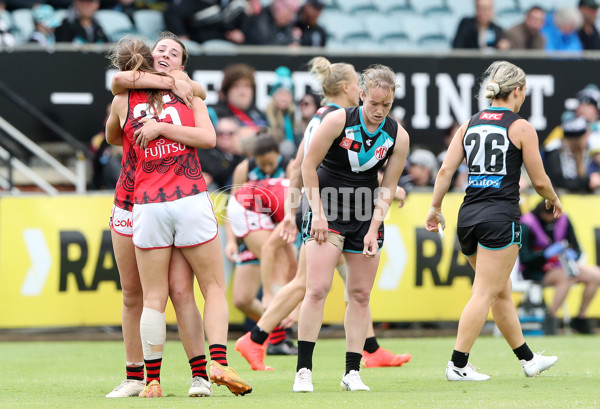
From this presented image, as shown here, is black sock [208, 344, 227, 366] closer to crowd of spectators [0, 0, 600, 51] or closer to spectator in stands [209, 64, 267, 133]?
spectator in stands [209, 64, 267, 133]

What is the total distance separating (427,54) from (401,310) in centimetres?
374

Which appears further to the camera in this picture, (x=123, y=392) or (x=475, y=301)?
(x=475, y=301)

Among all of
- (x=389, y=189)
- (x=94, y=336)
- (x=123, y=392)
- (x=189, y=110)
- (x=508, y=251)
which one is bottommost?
(x=94, y=336)

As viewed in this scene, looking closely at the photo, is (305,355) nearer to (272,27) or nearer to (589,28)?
(272,27)

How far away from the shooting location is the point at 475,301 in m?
6.80

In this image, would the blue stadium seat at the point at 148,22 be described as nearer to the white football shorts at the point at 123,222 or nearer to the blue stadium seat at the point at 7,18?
the blue stadium seat at the point at 7,18

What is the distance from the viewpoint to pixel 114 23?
47.6ft

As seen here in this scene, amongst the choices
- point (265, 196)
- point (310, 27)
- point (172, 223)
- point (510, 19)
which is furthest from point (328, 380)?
point (510, 19)

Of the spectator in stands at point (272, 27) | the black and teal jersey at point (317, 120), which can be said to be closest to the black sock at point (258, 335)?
the black and teal jersey at point (317, 120)

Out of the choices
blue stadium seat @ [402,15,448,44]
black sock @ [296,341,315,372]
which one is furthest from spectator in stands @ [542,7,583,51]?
black sock @ [296,341,315,372]

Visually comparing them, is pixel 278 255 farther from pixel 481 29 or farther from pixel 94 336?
pixel 481 29

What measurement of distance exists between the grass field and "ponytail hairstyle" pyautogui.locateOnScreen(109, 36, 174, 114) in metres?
1.76

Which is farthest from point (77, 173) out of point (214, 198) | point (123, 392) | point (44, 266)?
point (123, 392)

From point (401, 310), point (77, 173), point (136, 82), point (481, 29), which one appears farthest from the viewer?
point (481, 29)
